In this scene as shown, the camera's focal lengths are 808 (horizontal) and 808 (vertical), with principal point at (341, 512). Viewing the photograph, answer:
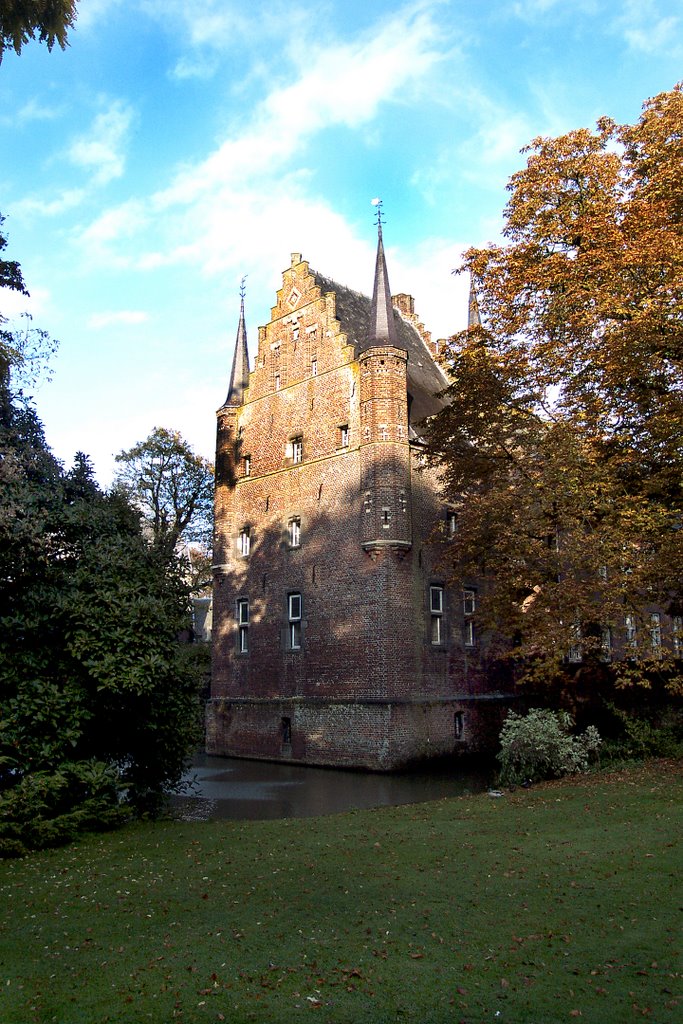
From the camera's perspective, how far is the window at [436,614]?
2708cm

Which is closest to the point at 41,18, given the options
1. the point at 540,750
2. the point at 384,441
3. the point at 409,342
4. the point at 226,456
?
the point at 540,750

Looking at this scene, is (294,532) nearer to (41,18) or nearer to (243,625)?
(243,625)

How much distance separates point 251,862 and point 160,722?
369 cm

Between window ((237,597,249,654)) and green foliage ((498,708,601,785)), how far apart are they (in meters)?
14.6

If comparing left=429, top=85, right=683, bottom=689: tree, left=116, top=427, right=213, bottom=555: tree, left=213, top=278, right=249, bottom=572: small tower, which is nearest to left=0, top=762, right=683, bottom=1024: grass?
left=429, top=85, right=683, bottom=689: tree

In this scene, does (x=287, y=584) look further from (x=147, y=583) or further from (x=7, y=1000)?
(x=7, y=1000)

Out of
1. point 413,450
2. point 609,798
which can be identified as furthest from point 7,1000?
point 413,450

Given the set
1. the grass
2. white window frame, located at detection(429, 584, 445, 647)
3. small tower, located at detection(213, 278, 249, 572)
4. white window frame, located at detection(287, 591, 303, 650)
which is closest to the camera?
the grass

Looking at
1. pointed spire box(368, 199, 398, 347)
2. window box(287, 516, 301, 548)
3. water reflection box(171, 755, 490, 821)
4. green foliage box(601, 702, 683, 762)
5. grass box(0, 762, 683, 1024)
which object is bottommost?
water reflection box(171, 755, 490, 821)

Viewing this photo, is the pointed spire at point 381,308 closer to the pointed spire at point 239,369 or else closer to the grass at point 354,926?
the pointed spire at point 239,369

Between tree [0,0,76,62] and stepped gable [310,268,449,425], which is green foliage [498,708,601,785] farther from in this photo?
tree [0,0,76,62]

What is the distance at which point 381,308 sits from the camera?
2698 centimetres

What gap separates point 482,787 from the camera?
20.1m

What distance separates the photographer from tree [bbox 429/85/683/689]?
1772cm
